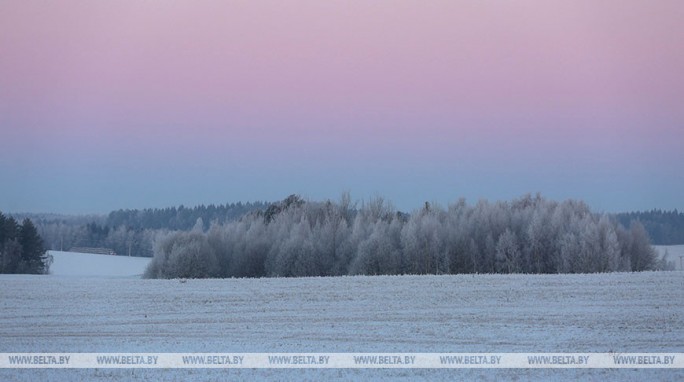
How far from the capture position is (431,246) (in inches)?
2334

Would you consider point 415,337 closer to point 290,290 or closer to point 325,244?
point 290,290

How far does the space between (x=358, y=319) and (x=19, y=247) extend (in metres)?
61.5

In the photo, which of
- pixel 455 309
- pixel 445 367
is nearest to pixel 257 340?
pixel 445 367

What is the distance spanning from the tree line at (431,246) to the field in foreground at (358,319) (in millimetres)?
19969

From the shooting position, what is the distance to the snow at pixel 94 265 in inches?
4117

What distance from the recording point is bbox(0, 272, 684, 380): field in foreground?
20609mm

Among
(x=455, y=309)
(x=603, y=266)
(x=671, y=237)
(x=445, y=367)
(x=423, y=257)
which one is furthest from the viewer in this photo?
(x=671, y=237)

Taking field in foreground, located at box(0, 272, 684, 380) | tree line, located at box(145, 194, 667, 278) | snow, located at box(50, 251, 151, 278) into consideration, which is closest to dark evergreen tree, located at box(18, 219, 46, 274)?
snow, located at box(50, 251, 151, 278)

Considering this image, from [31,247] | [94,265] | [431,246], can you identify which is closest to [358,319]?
[431,246]

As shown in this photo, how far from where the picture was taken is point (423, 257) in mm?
58750

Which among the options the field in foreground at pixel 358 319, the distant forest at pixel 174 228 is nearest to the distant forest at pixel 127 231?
the distant forest at pixel 174 228

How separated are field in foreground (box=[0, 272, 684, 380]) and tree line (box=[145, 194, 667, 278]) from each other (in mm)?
19969

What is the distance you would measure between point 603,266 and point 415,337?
116 feet

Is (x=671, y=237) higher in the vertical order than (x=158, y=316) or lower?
higher
